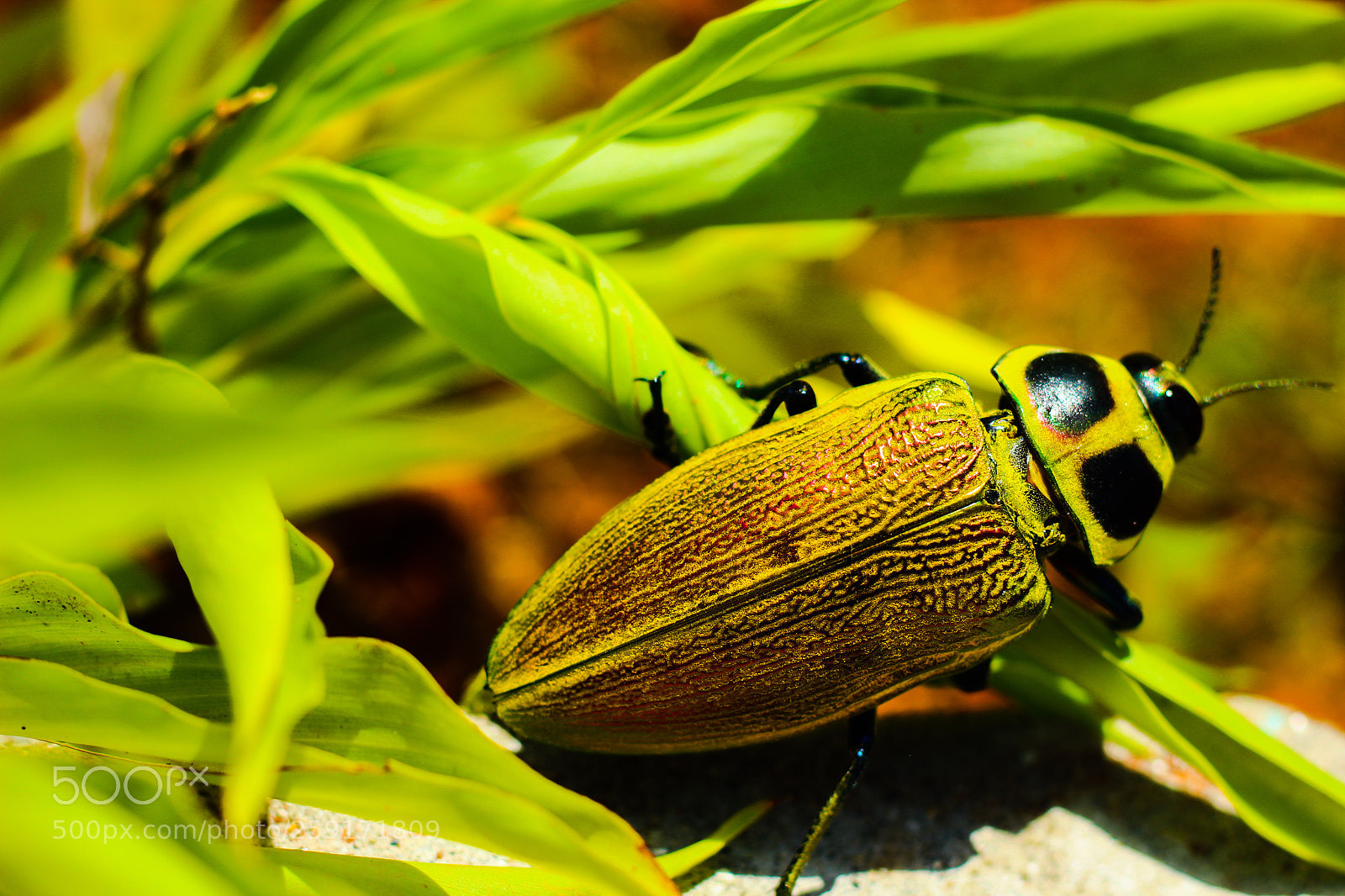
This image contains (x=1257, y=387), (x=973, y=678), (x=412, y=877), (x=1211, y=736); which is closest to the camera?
(x=412, y=877)

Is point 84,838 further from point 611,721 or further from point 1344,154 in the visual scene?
point 1344,154

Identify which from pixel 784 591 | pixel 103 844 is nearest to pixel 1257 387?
pixel 784 591

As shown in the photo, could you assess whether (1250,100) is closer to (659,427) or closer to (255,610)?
(659,427)

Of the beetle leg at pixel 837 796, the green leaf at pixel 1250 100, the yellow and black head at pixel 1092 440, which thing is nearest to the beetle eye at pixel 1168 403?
the yellow and black head at pixel 1092 440

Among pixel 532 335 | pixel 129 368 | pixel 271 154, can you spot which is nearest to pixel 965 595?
pixel 532 335

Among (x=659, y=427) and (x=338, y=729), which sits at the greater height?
(x=659, y=427)

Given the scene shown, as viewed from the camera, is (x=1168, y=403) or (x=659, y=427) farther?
(x=1168, y=403)

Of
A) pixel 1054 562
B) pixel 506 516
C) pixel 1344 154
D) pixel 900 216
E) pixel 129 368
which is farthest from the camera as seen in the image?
pixel 1344 154
